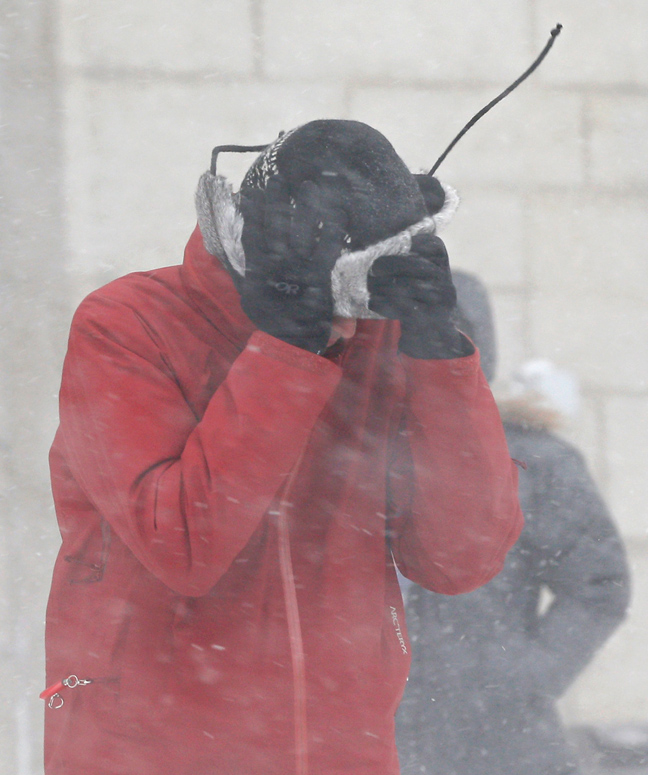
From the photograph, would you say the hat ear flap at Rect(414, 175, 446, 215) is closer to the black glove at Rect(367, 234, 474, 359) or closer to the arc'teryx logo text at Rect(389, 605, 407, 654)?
the black glove at Rect(367, 234, 474, 359)

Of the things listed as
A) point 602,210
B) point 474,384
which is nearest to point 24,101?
point 602,210

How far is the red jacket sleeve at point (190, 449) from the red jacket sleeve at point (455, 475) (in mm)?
110

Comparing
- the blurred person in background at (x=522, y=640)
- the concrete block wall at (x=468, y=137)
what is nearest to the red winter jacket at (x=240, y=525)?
the blurred person in background at (x=522, y=640)

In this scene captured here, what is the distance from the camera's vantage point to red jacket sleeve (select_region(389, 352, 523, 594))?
0.71 meters

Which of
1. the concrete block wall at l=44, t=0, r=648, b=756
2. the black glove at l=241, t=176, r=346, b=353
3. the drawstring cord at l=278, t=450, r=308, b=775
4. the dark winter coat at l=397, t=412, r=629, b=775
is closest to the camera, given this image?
the black glove at l=241, t=176, r=346, b=353

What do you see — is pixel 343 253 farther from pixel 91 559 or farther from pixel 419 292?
pixel 91 559

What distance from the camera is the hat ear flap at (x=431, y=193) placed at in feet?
2.34

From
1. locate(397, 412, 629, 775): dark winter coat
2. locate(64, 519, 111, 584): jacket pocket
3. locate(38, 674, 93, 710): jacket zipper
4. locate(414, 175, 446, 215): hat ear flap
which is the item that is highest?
locate(414, 175, 446, 215): hat ear flap

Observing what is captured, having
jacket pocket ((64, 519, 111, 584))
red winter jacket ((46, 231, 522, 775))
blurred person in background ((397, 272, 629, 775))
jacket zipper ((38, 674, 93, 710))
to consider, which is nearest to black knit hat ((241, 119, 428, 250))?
red winter jacket ((46, 231, 522, 775))

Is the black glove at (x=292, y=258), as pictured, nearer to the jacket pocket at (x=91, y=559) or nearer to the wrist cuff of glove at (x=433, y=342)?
the wrist cuff of glove at (x=433, y=342)

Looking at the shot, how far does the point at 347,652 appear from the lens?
76cm

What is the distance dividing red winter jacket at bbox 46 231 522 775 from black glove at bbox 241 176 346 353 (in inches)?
0.8

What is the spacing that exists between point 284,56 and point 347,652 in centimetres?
161

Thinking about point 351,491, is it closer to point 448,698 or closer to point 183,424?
point 183,424
